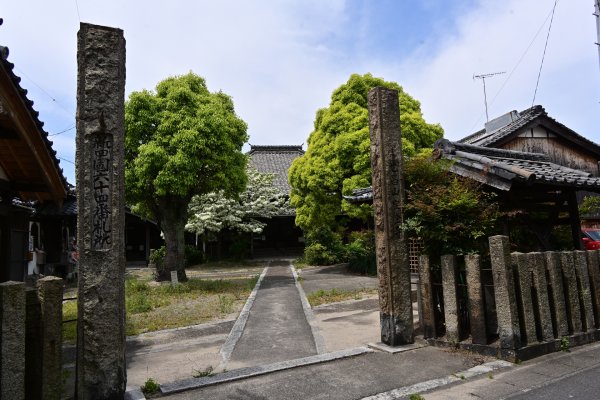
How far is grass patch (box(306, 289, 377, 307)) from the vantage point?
11.5m

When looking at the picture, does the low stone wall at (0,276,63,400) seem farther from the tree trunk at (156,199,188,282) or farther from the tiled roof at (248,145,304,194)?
the tiled roof at (248,145,304,194)

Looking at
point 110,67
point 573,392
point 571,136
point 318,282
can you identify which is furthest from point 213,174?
point 571,136

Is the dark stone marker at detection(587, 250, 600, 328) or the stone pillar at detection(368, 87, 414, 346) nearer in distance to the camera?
the stone pillar at detection(368, 87, 414, 346)

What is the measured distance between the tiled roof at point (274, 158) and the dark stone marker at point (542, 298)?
28.5 meters

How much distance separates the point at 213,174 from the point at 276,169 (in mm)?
20811

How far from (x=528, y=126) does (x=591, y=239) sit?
5.62 m

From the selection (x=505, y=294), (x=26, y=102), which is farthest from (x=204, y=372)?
(x=26, y=102)

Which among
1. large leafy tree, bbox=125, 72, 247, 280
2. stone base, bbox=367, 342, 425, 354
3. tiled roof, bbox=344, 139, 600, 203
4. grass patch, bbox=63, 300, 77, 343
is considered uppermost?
large leafy tree, bbox=125, 72, 247, 280

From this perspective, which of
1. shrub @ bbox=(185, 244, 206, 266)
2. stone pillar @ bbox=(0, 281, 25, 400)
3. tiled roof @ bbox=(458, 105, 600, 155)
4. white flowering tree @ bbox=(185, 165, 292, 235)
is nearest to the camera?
Result: stone pillar @ bbox=(0, 281, 25, 400)

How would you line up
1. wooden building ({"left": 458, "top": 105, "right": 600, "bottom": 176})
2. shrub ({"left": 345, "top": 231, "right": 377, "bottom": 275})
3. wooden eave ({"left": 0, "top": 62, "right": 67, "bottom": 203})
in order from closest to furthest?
1. wooden eave ({"left": 0, "top": 62, "right": 67, "bottom": 203})
2. wooden building ({"left": 458, "top": 105, "right": 600, "bottom": 176})
3. shrub ({"left": 345, "top": 231, "right": 377, "bottom": 275})

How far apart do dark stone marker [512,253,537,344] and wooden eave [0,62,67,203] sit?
292 inches

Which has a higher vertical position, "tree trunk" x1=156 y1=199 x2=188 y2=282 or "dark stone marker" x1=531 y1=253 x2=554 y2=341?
"tree trunk" x1=156 y1=199 x2=188 y2=282

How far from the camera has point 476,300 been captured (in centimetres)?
577

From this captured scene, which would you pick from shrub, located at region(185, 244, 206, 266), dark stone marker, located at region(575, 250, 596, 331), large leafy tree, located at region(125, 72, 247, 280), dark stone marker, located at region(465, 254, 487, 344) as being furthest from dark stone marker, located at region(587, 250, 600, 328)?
shrub, located at region(185, 244, 206, 266)
